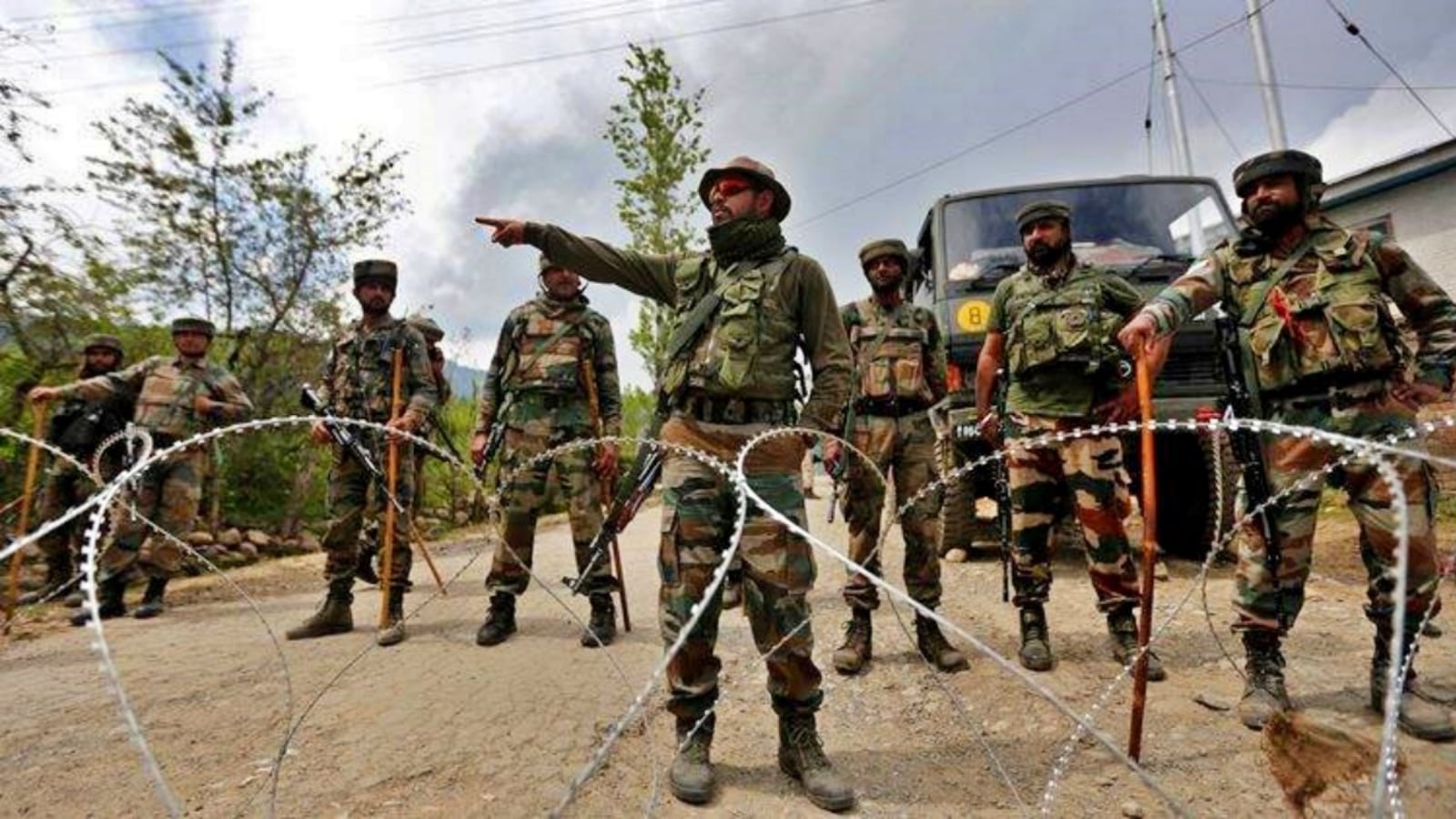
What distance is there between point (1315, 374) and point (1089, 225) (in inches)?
119

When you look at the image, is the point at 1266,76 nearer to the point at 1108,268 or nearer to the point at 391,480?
the point at 1108,268

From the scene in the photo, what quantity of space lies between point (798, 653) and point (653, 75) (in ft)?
56.3

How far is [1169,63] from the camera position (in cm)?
1672

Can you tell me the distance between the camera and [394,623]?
446cm

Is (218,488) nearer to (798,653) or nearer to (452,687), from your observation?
(452,687)

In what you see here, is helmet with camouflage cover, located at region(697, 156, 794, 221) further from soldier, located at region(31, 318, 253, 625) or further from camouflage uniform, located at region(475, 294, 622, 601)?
soldier, located at region(31, 318, 253, 625)

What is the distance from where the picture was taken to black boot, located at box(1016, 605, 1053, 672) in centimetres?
359

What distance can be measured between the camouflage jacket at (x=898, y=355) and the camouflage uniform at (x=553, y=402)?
1608 mm

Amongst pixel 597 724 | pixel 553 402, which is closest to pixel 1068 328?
pixel 597 724

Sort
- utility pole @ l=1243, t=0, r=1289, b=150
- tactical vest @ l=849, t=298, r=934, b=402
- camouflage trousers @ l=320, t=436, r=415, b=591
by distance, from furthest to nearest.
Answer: utility pole @ l=1243, t=0, r=1289, b=150, camouflage trousers @ l=320, t=436, r=415, b=591, tactical vest @ l=849, t=298, r=934, b=402

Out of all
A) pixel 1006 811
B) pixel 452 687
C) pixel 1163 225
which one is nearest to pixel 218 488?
pixel 452 687

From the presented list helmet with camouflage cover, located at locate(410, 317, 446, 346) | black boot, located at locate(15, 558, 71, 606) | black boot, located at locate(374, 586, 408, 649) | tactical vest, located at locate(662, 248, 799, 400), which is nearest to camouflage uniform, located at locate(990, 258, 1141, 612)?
tactical vest, located at locate(662, 248, 799, 400)

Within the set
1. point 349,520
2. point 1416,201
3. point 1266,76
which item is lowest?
point 349,520

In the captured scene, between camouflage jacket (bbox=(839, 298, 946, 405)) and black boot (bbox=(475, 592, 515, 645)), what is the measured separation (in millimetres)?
2432
